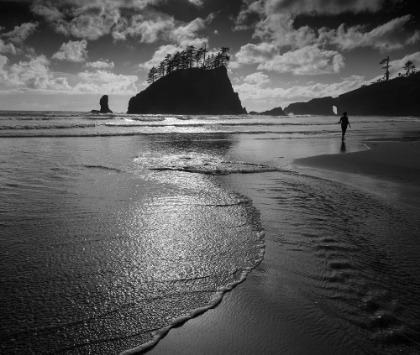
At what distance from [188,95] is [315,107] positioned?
261 feet

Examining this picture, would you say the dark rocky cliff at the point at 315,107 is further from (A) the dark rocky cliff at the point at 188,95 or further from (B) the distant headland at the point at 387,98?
(A) the dark rocky cliff at the point at 188,95

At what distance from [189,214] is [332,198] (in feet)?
9.90

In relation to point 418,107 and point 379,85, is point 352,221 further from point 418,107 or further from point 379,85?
point 379,85

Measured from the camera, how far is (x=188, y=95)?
91438 mm

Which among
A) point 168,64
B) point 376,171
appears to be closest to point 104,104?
point 168,64

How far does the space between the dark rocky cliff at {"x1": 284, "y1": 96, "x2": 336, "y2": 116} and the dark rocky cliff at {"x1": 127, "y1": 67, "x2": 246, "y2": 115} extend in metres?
62.3

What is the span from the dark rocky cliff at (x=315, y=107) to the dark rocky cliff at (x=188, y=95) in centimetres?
6226

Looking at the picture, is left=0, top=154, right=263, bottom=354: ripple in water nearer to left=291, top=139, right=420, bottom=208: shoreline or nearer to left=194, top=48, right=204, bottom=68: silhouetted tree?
left=291, top=139, right=420, bottom=208: shoreline

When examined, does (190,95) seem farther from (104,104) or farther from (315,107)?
(315,107)

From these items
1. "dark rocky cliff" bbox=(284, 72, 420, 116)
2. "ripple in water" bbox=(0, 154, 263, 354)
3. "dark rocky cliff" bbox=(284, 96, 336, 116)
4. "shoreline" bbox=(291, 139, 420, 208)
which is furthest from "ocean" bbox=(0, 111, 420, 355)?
"dark rocky cliff" bbox=(284, 96, 336, 116)

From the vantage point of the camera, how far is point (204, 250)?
120 inches

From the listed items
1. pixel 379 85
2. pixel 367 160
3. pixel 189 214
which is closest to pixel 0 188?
pixel 189 214

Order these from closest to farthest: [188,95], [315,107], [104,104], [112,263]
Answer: [112,263], [188,95], [104,104], [315,107]

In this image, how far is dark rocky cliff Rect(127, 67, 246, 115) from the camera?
300 ft
